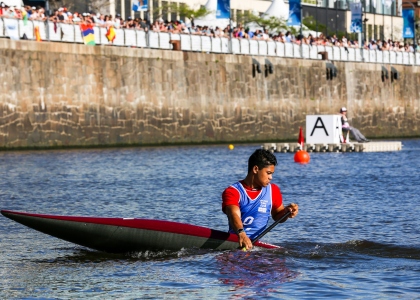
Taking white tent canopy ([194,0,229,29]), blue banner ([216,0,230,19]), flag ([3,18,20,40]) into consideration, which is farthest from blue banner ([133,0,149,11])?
flag ([3,18,20,40])

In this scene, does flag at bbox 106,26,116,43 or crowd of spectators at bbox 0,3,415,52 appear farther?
flag at bbox 106,26,116,43

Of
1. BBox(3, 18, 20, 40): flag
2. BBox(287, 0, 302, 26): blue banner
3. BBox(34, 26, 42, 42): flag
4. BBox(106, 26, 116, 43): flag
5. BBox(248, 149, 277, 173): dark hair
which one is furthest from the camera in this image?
BBox(287, 0, 302, 26): blue banner

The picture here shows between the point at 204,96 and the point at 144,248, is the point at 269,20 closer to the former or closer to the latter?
the point at 204,96

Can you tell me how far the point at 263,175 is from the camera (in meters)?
13.3

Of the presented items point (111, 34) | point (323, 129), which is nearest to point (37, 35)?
point (111, 34)

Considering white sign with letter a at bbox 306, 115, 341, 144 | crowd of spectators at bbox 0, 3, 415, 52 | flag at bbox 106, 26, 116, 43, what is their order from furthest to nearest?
1. flag at bbox 106, 26, 116, 43
2. white sign with letter a at bbox 306, 115, 341, 144
3. crowd of spectators at bbox 0, 3, 415, 52

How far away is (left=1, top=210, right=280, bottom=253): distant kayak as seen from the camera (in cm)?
1459

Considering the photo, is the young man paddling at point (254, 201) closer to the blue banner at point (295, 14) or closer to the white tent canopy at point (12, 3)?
the white tent canopy at point (12, 3)

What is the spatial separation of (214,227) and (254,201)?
514 cm

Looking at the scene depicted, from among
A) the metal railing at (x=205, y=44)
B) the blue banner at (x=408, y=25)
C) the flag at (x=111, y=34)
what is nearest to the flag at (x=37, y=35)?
the metal railing at (x=205, y=44)

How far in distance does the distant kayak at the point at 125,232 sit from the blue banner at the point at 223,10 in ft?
129

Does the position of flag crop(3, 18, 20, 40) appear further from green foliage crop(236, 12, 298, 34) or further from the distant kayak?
green foliage crop(236, 12, 298, 34)

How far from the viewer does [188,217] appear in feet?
67.2

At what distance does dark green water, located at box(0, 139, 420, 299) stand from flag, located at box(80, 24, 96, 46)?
8.83 meters
